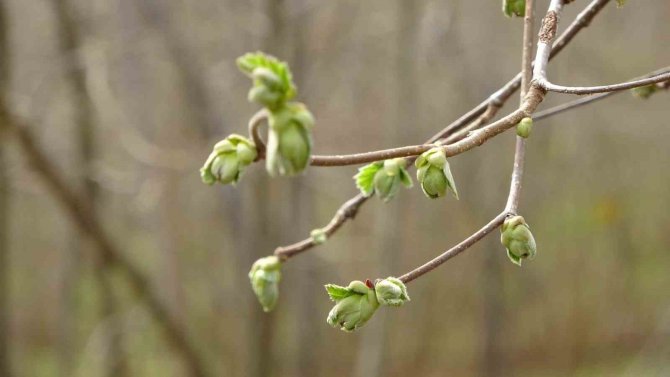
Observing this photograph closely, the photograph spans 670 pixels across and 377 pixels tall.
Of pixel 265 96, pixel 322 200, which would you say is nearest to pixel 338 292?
pixel 265 96

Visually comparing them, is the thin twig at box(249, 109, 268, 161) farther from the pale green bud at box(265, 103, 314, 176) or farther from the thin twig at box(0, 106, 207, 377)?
the thin twig at box(0, 106, 207, 377)

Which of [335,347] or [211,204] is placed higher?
[211,204]

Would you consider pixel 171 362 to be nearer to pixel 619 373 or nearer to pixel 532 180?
pixel 532 180

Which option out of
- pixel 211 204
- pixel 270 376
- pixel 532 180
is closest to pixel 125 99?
pixel 211 204

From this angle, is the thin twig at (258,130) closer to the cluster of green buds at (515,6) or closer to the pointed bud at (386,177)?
the pointed bud at (386,177)

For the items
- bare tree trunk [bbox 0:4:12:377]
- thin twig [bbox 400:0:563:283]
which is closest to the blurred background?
bare tree trunk [bbox 0:4:12:377]

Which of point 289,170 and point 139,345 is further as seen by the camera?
point 139,345
